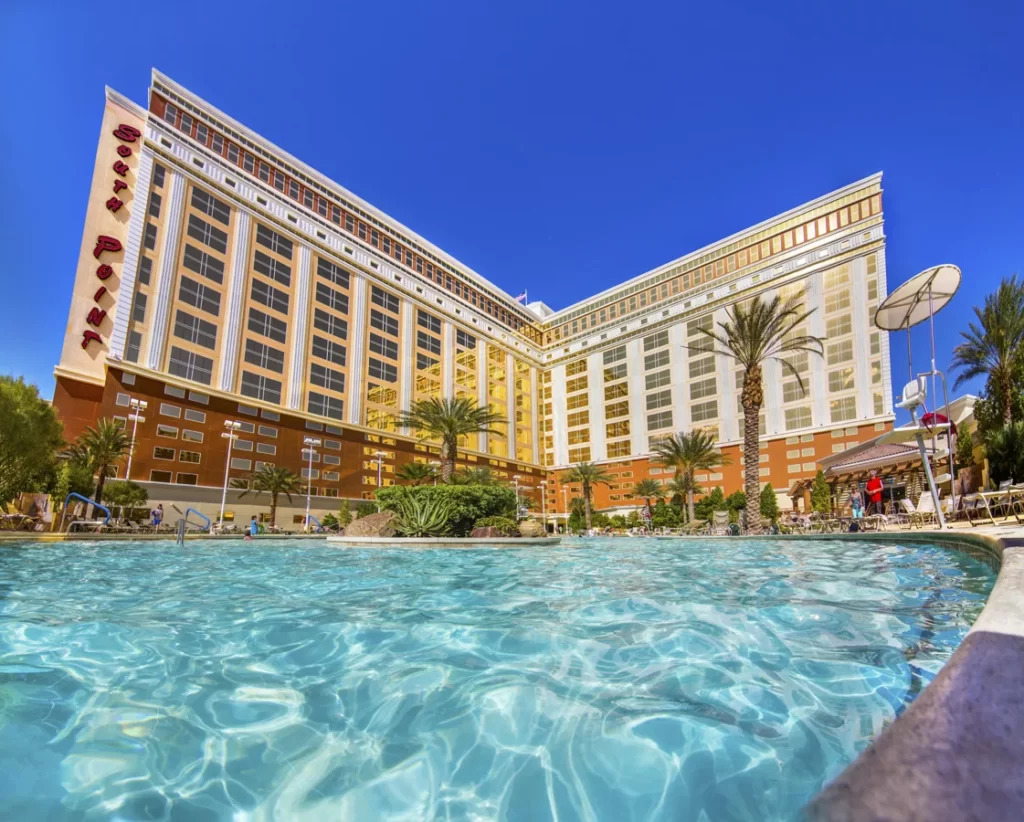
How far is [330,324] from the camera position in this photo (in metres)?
52.2

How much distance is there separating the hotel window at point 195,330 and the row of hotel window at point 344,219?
52.8 ft

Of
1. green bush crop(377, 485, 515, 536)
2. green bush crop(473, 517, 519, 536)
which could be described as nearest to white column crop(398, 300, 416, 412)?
green bush crop(377, 485, 515, 536)

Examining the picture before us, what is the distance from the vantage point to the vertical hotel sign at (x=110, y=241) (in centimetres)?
3694

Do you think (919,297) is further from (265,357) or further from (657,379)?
(657,379)

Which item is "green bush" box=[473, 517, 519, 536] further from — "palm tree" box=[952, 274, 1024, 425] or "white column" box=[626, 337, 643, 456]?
"white column" box=[626, 337, 643, 456]

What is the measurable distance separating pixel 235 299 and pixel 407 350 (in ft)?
62.1

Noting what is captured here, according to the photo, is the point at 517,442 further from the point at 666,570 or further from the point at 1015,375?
the point at 666,570

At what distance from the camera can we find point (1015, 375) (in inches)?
846

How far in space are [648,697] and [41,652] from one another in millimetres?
4161

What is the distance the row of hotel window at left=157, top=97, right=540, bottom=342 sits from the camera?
46156 millimetres

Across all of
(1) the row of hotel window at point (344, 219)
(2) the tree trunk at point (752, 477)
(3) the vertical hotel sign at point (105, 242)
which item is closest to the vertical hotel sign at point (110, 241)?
(3) the vertical hotel sign at point (105, 242)

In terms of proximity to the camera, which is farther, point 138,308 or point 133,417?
point 138,308

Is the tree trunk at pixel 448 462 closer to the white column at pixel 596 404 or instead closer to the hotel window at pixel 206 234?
the hotel window at pixel 206 234

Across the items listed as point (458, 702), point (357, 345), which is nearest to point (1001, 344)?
point (458, 702)
